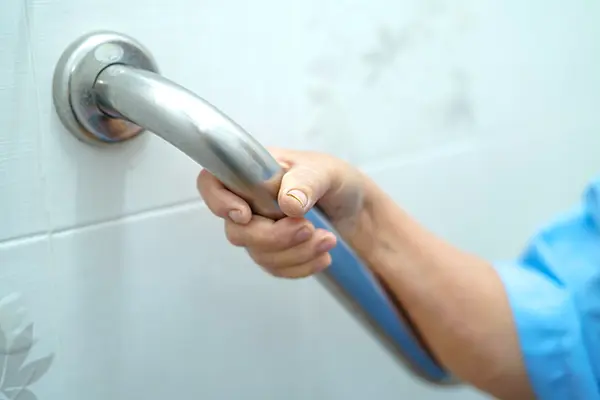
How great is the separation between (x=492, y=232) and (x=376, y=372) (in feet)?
0.59

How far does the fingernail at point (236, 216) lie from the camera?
12.6 inches

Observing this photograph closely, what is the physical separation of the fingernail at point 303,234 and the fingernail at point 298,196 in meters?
0.02

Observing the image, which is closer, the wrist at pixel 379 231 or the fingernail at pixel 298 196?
the fingernail at pixel 298 196

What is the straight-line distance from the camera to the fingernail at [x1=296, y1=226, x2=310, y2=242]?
32 cm

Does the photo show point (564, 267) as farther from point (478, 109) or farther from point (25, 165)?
point (25, 165)

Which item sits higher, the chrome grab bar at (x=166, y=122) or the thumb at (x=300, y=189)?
the chrome grab bar at (x=166, y=122)

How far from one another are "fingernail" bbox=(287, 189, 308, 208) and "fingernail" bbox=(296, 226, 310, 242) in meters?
0.02

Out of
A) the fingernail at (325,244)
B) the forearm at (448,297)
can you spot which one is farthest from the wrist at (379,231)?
the fingernail at (325,244)

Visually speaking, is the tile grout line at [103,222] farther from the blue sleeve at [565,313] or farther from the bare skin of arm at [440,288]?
the blue sleeve at [565,313]

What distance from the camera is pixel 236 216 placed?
0.32 m

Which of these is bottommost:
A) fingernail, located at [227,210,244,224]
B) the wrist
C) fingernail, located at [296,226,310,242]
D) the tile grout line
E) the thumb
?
the wrist

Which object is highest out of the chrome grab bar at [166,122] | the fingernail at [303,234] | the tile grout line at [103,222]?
the chrome grab bar at [166,122]

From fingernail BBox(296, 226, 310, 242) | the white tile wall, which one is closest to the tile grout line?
the white tile wall

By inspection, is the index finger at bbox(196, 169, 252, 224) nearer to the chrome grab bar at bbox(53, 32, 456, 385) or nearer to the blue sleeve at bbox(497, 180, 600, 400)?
the chrome grab bar at bbox(53, 32, 456, 385)
